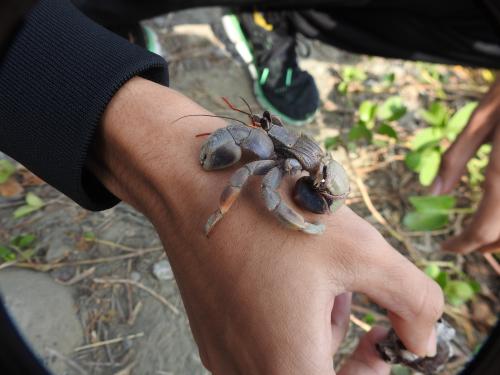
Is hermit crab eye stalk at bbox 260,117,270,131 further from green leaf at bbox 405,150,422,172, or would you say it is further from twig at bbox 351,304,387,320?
green leaf at bbox 405,150,422,172

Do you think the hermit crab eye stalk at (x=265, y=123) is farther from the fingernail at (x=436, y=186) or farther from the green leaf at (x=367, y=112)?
the green leaf at (x=367, y=112)

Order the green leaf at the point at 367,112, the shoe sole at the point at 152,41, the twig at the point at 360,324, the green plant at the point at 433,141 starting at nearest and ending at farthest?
the twig at the point at 360,324
the green plant at the point at 433,141
the green leaf at the point at 367,112
the shoe sole at the point at 152,41

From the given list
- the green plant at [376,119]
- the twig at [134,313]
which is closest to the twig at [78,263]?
the twig at [134,313]

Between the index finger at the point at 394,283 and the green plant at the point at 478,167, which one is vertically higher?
the index finger at the point at 394,283

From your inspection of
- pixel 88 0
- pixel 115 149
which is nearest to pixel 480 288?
pixel 115 149

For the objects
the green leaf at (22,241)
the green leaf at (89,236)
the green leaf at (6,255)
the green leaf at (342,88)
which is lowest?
the green leaf at (6,255)

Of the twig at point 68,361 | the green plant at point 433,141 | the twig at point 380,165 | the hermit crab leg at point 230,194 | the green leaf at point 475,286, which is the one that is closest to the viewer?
the hermit crab leg at point 230,194

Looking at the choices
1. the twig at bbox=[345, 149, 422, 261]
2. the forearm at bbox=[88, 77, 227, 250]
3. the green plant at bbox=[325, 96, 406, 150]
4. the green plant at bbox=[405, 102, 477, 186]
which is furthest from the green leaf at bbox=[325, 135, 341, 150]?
the forearm at bbox=[88, 77, 227, 250]

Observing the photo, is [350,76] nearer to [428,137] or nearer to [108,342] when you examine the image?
[428,137]
